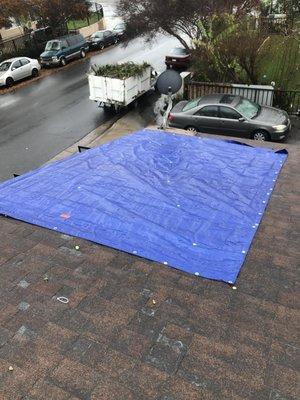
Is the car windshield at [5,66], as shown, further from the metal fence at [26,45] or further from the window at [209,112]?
the window at [209,112]

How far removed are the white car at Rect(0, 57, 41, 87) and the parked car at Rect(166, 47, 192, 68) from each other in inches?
354

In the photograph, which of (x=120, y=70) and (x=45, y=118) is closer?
(x=120, y=70)

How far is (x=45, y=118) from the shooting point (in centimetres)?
1853

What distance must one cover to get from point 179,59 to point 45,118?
986 cm

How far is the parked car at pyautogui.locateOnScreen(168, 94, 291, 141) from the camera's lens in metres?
13.4

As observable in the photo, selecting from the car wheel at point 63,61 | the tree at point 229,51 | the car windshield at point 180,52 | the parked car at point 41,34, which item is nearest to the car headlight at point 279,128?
the tree at point 229,51

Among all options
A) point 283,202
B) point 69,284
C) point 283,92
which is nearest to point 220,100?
point 283,92

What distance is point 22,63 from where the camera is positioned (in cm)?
2433

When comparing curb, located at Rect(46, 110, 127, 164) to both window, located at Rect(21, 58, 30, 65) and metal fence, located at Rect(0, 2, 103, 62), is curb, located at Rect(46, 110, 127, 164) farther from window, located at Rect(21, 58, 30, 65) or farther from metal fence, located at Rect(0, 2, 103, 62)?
metal fence, located at Rect(0, 2, 103, 62)

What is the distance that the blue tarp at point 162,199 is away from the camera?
5.59 metres

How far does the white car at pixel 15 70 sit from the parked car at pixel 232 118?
13319 mm

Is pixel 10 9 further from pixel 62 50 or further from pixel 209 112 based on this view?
pixel 209 112

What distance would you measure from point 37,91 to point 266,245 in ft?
67.2

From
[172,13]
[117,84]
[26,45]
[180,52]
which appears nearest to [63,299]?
[117,84]
